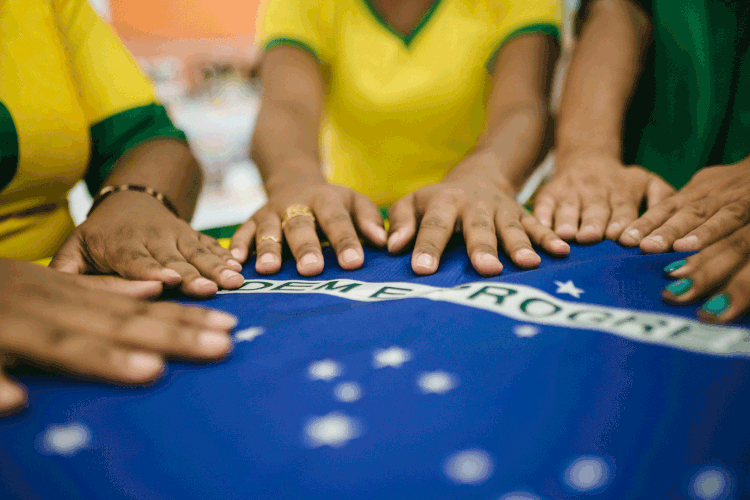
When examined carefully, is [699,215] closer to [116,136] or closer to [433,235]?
Answer: [433,235]

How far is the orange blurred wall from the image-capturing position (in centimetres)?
307

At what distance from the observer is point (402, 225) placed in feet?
2.10

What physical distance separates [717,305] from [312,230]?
51 centimetres

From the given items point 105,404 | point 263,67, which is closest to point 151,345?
point 105,404

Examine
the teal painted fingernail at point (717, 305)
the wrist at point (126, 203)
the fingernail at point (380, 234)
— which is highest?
the wrist at point (126, 203)

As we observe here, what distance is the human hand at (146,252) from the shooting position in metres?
0.53

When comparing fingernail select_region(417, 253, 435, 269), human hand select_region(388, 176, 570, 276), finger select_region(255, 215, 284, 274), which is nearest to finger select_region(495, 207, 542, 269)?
human hand select_region(388, 176, 570, 276)

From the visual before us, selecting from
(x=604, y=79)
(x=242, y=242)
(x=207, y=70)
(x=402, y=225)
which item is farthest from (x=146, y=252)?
A: (x=207, y=70)

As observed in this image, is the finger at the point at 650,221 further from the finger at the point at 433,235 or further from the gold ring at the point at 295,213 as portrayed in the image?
the gold ring at the point at 295,213

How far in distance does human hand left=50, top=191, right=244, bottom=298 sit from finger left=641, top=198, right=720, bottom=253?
56 cm

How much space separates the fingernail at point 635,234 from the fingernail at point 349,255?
1.31ft

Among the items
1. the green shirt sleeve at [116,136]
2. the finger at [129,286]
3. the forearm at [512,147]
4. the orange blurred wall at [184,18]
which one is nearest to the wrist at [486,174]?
the forearm at [512,147]

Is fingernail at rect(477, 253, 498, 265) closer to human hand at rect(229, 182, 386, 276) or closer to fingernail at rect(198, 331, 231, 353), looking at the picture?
human hand at rect(229, 182, 386, 276)

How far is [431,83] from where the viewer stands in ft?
3.49
